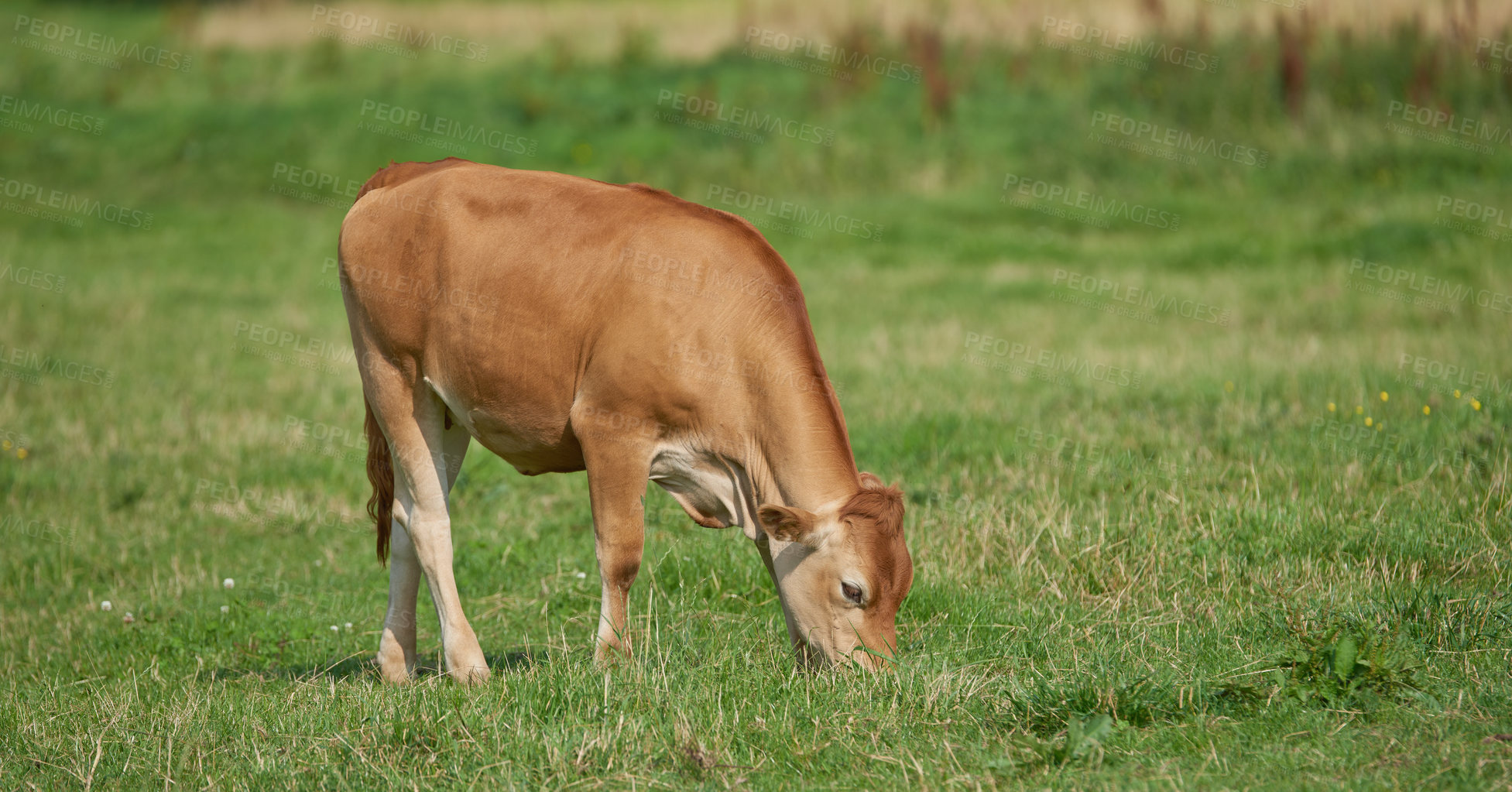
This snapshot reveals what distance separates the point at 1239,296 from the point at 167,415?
9.45 metres

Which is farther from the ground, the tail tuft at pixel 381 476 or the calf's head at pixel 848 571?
the calf's head at pixel 848 571

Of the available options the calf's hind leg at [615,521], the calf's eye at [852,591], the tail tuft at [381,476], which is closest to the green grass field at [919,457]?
the calf's hind leg at [615,521]

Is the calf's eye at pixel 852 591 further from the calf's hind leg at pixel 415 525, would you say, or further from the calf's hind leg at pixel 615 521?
the calf's hind leg at pixel 415 525

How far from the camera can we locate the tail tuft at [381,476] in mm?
6125

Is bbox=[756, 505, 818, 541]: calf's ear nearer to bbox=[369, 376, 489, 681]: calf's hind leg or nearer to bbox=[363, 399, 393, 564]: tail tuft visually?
bbox=[369, 376, 489, 681]: calf's hind leg

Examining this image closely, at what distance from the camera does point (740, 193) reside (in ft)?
57.9

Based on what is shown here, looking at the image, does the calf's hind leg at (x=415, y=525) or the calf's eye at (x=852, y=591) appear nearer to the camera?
the calf's eye at (x=852, y=591)

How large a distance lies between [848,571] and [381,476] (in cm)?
259

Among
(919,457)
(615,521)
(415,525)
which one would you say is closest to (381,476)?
(415,525)

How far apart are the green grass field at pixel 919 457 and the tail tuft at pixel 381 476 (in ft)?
1.69

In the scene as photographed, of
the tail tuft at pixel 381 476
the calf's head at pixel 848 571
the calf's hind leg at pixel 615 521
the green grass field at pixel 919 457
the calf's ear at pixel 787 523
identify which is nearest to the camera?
the green grass field at pixel 919 457

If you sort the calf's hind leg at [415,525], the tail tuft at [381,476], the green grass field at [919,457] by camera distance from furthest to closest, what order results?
the tail tuft at [381,476] < the calf's hind leg at [415,525] < the green grass field at [919,457]

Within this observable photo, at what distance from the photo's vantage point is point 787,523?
460 centimetres

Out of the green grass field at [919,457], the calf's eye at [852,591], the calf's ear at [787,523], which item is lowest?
the green grass field at [919,457]
